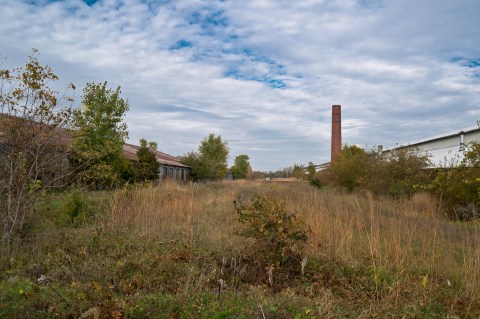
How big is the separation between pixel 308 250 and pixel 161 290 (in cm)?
226

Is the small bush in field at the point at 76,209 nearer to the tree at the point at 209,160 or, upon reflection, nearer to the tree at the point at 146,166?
the tree at the point at 146,166

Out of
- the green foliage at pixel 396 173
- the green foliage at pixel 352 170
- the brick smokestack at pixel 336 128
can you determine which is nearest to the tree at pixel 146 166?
the green foliage at pixel 352 170

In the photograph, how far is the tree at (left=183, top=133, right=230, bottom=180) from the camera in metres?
42.5

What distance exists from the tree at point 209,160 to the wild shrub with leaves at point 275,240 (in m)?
36.5

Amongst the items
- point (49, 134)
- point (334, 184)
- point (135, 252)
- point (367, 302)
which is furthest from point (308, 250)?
point (334, 184)

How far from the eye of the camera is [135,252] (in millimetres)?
6137

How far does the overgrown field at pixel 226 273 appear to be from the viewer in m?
3.89

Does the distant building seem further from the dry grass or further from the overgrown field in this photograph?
the overgrown field

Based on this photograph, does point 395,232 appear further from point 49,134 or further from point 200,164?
point 200,164

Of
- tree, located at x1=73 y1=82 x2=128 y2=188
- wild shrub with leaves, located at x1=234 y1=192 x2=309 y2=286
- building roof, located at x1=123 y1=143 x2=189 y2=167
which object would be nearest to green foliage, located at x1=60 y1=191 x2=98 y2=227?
wild shrub with leaves, located at x1=234 y1=192 x2=309 y2=286

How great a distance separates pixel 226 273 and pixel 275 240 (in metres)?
0.80

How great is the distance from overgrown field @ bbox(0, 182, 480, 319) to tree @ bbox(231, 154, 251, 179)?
61863 mm

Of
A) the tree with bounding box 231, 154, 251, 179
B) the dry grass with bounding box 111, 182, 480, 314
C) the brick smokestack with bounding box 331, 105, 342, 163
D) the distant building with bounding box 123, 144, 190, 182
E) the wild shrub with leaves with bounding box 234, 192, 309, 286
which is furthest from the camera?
the tree with bounding box 231, 154, 251, 179

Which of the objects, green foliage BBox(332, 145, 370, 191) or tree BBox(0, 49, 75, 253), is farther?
green foliage BBox(332, 145, 370, 191)
